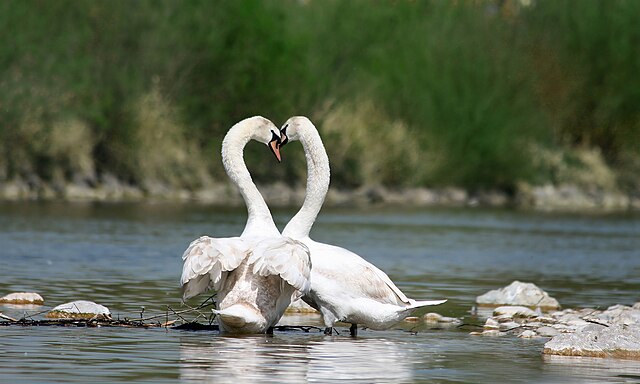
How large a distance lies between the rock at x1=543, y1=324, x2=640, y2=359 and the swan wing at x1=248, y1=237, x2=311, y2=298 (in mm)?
2206

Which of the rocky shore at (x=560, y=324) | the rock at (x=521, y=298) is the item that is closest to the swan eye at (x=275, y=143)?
the rocky shore at (x=560, y=324)

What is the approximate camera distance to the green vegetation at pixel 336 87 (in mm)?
52875

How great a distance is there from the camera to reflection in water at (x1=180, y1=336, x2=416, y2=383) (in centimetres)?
1048

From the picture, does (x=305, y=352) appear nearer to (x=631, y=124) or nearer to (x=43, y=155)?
(x=43, y=155)

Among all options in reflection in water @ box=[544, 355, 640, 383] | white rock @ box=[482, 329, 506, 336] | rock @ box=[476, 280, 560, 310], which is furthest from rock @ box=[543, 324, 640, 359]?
rock @ box=[476, 280, 560, 310]

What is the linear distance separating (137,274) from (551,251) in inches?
537

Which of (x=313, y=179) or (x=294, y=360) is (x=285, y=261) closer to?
(x=294, y=360)

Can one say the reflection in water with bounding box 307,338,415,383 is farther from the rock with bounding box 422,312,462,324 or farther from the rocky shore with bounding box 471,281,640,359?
the rock with bounding box 422,312,462,324

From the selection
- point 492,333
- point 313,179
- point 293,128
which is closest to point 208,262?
point 313,179

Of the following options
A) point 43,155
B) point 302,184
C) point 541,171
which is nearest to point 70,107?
point 43,155

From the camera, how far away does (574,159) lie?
232ft

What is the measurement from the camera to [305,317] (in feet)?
52.3

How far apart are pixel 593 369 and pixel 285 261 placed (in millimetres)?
2889

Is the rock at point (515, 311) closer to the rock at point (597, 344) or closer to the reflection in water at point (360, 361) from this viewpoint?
the reflection in water at point (360, 361)
